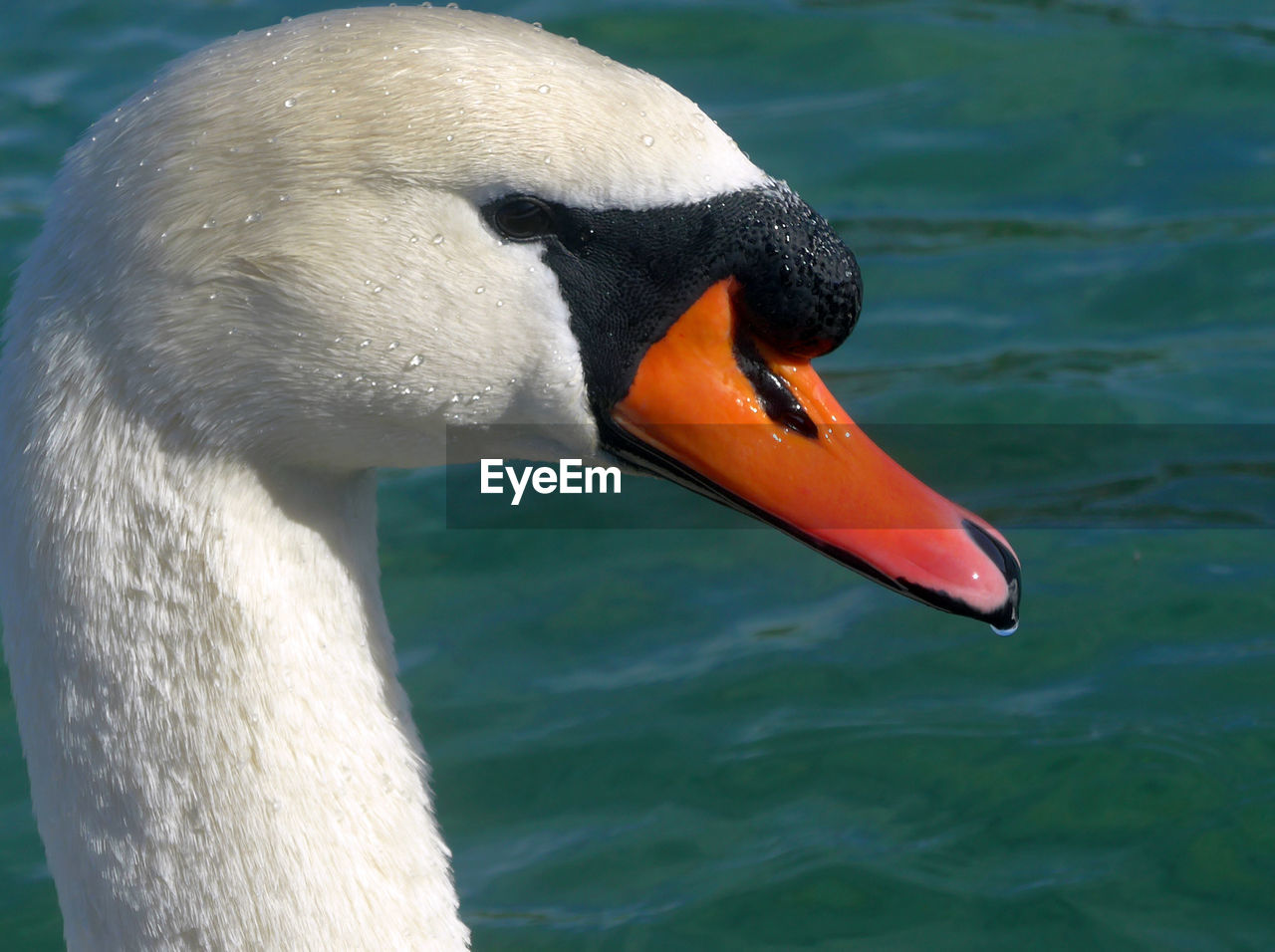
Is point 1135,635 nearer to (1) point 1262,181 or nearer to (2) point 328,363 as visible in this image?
(1) point 1262,181

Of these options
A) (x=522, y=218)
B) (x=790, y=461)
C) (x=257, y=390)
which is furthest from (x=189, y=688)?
(x=790, y=461)

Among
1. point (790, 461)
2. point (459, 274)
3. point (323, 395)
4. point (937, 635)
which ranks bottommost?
point (937, 635)

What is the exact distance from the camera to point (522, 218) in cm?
250

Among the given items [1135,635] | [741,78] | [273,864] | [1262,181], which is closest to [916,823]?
[1135,635]

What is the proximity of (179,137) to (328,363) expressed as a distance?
0.37m

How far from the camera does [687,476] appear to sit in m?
2.72

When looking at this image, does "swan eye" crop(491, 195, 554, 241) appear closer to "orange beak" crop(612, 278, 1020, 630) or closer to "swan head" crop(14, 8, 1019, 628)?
"swan head" crop(14, 8, 1019, 628)

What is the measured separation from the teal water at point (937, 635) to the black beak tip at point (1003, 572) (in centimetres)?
173
